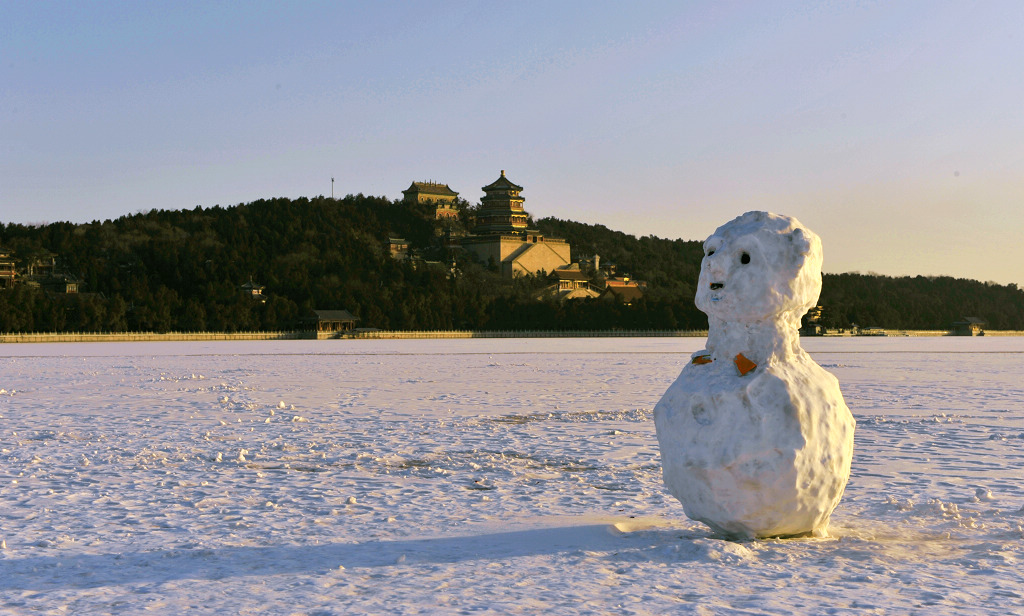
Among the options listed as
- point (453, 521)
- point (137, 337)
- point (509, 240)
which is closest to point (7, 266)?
point (137, 337)

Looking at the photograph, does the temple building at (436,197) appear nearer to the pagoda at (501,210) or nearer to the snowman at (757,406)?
the pagoda at (501,210)

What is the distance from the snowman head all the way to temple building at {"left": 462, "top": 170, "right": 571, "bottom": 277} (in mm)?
112849

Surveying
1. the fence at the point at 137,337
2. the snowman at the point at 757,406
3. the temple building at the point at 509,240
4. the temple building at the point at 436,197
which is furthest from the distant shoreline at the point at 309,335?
the snowman at the point at 757,406

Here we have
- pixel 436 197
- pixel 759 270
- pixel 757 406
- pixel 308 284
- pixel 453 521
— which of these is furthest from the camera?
pixel 436 197

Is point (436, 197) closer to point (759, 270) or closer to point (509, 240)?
point (509, 240)

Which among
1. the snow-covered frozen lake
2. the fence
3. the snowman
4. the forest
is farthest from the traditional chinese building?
the snowman

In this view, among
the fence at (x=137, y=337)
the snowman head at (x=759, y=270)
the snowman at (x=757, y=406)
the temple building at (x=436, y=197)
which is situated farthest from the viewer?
the temple building at (x=436, y=197)

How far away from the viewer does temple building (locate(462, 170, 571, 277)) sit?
403 ft

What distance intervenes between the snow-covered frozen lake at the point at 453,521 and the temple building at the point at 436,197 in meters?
131

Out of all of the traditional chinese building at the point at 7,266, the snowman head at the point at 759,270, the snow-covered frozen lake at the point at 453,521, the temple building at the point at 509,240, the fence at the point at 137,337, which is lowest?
A: the snow-covered frozen lake at the point at 453,521

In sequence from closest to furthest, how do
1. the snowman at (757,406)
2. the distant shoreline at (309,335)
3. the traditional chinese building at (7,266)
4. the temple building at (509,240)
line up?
the snowman at (757,406) → the distant shoreline at (309,335) → the traditional chinese building at (7,266) → the temple building at (509,240)

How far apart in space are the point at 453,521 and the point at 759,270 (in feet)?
10.8

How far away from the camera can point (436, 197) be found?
490ft

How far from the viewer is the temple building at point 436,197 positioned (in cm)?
14775
